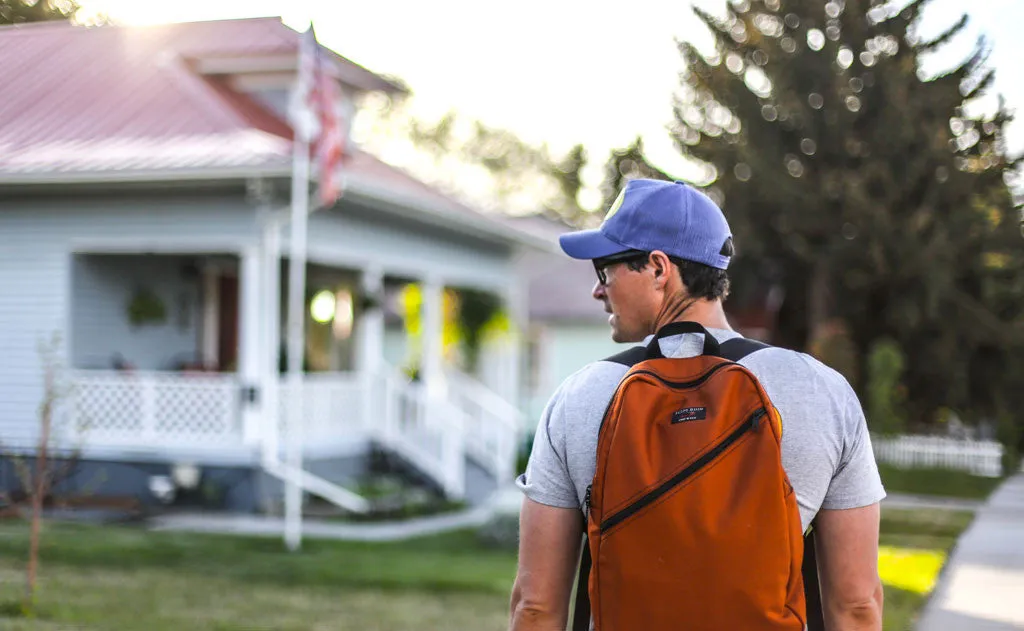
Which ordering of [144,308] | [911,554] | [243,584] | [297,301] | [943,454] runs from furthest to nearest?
[943,454]
[144,308]
[297,301]
[911,554]
[243,584]

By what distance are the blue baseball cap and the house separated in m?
3.55

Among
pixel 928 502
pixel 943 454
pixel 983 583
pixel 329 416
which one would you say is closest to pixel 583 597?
pixel 983 583

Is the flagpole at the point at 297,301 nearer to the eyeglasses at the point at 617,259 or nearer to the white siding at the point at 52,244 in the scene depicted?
the white siding at the point at 52,244

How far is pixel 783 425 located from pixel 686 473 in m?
0.29

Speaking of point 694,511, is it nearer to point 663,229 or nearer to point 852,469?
point 852,469

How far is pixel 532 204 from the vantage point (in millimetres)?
59688

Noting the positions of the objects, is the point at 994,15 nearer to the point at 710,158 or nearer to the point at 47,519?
the point at 47,519

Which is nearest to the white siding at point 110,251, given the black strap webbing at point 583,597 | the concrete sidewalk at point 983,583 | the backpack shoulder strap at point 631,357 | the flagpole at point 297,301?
the flagpole at point 297,301

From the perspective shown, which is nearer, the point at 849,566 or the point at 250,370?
the point at 849,566

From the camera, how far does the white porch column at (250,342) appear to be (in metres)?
13.8

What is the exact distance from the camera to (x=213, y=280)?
16.6 metres

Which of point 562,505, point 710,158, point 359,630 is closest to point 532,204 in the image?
point 710,158

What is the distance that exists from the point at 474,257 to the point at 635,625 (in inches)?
700

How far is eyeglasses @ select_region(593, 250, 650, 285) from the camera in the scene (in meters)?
2.62
